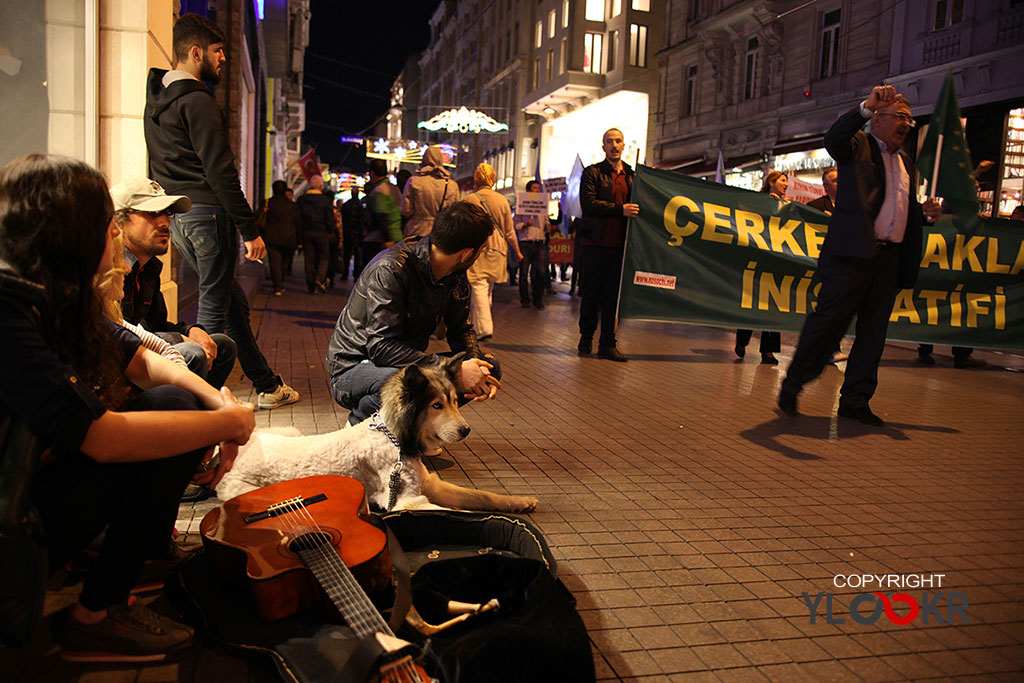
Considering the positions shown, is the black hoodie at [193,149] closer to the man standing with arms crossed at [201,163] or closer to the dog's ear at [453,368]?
the man standing with arms crossed at [201,163]

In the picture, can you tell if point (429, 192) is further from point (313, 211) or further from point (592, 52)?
point (592, 52)

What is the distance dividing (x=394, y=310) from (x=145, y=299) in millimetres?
1247

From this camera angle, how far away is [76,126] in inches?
222

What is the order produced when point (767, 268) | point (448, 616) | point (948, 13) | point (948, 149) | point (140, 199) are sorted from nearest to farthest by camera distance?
point (448, 616)
point (140, 199)
point (948, 149)
point (767, 268)
point (948, 13)

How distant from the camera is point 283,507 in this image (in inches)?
101

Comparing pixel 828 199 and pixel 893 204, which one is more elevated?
pixel 828 199

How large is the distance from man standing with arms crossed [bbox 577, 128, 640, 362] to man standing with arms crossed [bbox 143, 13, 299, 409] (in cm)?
433

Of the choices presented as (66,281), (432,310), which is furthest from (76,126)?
(66,281)

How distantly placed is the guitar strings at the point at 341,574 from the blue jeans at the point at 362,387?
1265 mm

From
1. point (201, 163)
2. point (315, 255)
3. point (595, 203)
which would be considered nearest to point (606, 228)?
point (595, 203)

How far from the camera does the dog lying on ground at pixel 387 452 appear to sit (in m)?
3.29

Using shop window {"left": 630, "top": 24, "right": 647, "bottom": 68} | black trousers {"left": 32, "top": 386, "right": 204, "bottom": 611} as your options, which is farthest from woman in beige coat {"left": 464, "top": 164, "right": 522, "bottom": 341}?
shop window {"left": 630, "top": 24, "right": 647, "bottom": 68}

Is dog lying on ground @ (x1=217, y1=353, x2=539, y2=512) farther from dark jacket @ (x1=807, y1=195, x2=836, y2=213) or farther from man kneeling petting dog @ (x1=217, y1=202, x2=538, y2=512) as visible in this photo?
dark jacket @ (x1=807, y1=195, x2=836, y2=213)

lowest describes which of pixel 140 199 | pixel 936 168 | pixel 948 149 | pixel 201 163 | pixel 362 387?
pixel 362 387
